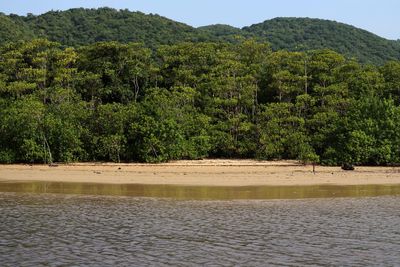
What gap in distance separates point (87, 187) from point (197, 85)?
27.2 m

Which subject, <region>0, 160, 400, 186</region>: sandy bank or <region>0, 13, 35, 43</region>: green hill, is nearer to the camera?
<region>0, 160, 400, 186</region>: sandy bank

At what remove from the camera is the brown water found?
12.5 metres

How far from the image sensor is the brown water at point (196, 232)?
12539 millimetres

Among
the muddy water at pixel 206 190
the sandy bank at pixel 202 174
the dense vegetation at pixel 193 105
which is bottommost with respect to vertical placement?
the muddy water at pixel 206 190

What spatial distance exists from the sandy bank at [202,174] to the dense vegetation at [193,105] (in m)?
2.44

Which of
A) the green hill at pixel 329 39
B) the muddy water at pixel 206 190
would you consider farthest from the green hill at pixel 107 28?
the muddy water at pixel 206 190

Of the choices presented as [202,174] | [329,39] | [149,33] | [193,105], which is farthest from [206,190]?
[329,39]

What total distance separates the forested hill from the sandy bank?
35.5m

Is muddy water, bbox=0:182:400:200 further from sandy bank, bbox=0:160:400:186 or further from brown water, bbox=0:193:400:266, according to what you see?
brown water, bbox=0:193:400:266

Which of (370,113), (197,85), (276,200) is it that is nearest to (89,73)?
(197,85)

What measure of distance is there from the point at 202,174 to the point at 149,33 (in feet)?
173

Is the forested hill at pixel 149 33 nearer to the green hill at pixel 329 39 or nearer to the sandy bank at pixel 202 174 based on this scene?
the green hill at pixel 329 39

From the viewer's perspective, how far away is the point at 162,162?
43969 millimetres

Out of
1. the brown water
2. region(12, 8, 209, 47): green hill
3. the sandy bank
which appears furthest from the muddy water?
region(12, 8, 209, 47): green hill
